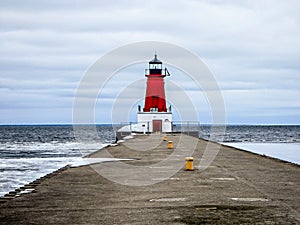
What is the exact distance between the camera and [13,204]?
34.2ft

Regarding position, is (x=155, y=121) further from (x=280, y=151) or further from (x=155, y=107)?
(x=280, y=151)

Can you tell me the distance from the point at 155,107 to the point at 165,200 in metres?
40.4

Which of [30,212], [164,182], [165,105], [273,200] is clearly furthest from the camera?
[165,105]

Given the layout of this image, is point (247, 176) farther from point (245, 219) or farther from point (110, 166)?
point (245, 219)

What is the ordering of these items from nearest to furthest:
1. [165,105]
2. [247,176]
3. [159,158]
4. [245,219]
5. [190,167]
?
[245,219] < [247,176] < [190,167] < [159,158] < [165,105]

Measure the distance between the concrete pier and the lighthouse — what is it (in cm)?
3369

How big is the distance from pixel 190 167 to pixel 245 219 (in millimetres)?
8620

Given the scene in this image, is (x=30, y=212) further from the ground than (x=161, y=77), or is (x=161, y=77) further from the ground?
(x=161, y=77)

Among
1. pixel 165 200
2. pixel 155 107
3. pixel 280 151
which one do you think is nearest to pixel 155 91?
pixel 155 107

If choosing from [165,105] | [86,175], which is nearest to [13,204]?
[86,175]

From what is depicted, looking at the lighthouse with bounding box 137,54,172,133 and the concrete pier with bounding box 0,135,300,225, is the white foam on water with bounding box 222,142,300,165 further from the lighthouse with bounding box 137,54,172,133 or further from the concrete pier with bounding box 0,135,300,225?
the concrete pier with bounding box 0,135,300,225

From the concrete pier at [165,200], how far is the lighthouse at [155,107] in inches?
1326

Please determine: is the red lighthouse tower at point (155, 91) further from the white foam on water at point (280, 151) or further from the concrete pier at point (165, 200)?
the concrete pier at point (165, 200)

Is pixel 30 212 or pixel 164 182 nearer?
pixel 30 212
